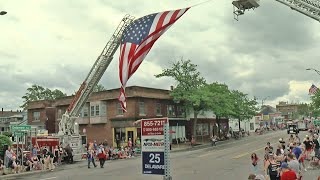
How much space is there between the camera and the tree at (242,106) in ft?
225

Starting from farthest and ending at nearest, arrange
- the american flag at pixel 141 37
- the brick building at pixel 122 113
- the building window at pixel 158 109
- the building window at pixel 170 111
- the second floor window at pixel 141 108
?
the building window at pixel 170 111, the building window at pixel 158 109, the second floor window at pixel 141 108, the brick building at pixel 122 113, the american flag at pixel 141 37

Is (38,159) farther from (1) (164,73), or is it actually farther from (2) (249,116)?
(2) (249,116)

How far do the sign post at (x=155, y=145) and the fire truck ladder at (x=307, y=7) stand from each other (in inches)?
869

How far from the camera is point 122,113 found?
2041 inches

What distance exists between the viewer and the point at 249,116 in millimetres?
78250

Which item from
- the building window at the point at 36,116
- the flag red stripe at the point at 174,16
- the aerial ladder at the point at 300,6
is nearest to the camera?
the flag red stripe at the point at 174,16

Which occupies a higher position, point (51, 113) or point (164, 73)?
point (164, 73)

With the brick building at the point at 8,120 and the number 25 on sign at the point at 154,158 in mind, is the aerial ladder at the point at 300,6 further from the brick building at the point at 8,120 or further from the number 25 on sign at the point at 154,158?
the brick building at the point at 8,120

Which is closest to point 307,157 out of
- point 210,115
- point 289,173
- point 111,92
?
point 289,173

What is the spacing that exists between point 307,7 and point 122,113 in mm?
28797

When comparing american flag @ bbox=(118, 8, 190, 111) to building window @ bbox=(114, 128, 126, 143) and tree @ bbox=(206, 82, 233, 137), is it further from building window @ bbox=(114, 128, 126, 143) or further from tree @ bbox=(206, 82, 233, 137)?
tree @ bbox=(206, 82, 233, 137)

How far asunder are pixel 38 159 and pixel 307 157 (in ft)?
61.0

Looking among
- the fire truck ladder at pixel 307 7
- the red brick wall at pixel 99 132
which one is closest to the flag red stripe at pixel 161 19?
the fire truck ladder at pixel 307 7

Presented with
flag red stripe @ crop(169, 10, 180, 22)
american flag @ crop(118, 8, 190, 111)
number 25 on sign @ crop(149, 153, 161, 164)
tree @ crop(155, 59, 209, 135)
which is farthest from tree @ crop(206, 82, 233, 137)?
number 25 on sign @ crop(149, 153, 161, 164)
